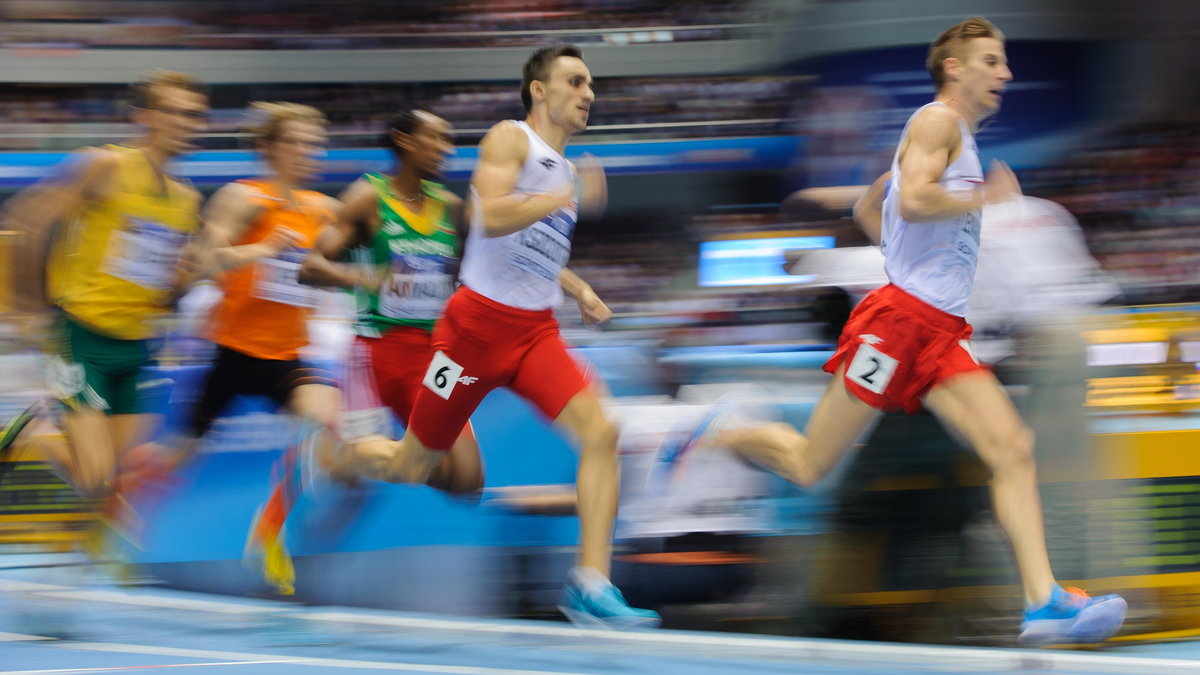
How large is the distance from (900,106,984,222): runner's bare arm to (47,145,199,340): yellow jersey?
2.42 meters

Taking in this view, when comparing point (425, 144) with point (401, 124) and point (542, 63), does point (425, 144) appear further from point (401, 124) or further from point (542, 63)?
point (542, 63)

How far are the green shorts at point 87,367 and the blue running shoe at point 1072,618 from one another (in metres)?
2.90

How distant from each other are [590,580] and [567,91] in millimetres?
1459

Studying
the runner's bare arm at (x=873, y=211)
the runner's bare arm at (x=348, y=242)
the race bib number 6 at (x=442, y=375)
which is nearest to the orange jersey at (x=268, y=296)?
the runner's bare arm at (x=348, y=242)

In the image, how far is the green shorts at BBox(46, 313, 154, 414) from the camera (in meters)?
4.41

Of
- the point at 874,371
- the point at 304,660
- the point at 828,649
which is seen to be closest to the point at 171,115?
the point at 304,660

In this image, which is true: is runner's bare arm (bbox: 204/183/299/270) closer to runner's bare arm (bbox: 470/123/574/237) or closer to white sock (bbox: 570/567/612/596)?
runner's bare arm (bbox: 470/123/574/237)

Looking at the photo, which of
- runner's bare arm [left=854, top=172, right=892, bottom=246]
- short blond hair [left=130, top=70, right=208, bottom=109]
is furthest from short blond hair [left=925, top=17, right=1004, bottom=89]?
short blond hair [left=130, top=70, right=208, bottom=109]

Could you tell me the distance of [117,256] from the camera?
444 cm

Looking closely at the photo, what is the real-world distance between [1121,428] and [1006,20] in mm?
10929

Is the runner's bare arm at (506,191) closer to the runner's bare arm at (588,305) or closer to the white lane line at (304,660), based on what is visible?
the runner's bare arm at (588,305)

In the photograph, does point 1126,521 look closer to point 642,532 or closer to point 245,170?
point 642,532

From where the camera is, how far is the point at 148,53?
22031mm

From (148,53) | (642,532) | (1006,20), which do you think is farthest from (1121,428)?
(148,53)
